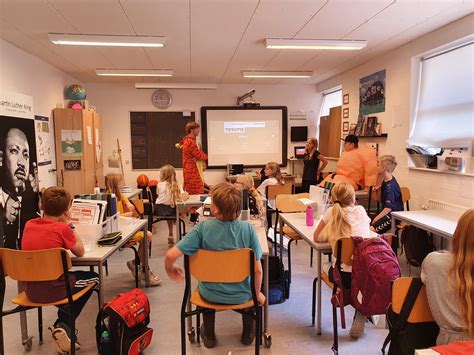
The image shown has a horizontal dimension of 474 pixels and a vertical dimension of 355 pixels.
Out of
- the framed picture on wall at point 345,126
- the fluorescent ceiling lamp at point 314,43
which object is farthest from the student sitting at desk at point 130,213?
the framed picture on wall at point 345,126

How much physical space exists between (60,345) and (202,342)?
3.07 feet

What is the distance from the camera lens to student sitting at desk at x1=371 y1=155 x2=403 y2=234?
371 cm

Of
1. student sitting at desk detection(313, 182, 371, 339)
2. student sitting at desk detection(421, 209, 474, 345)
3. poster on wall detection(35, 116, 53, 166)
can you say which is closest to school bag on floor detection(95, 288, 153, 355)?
student sitting at desk detection(313, 182, 371, 339)

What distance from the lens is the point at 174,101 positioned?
7.42m

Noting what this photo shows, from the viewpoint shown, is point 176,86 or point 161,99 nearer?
point 176,86

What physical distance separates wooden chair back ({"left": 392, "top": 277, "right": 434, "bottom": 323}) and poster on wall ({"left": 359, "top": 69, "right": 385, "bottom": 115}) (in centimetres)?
400

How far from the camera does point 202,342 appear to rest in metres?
2.52

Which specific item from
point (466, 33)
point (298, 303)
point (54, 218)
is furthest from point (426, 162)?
point (54, 218)

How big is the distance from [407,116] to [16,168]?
4.94 meters

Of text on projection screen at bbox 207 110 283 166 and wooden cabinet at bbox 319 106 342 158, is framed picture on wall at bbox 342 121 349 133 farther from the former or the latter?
text on projection screen at bbox 207 110 283 166

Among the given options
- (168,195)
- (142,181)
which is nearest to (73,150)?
(142,181)

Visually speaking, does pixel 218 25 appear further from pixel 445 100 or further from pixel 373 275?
pixel 373 275

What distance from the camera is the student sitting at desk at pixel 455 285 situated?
1.43 m

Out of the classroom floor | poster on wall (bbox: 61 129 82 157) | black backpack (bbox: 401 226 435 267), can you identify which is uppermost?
poster on wall (bbox: 61 129 82 157)
